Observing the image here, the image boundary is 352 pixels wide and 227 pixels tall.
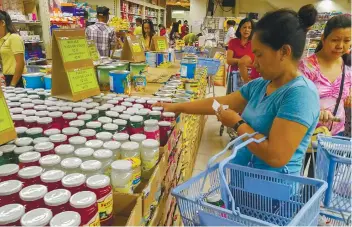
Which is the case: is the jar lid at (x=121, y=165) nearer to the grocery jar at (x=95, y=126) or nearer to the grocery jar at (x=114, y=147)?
the grocery jar at (x=114, y=147)

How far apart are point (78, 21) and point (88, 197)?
20.2 ft

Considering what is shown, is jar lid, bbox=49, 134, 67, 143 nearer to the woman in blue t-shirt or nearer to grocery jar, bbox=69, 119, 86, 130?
grocery jar, bbox=69, 119, 86, 130

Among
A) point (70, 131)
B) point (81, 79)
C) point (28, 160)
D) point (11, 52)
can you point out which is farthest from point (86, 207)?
point (11, 52)

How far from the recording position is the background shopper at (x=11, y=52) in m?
3.26

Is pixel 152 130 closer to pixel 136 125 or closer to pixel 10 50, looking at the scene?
pixel 136 125

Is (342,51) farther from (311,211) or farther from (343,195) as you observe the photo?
(311,211)

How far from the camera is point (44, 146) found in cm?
105

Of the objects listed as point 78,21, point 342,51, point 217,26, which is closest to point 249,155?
point 342,51

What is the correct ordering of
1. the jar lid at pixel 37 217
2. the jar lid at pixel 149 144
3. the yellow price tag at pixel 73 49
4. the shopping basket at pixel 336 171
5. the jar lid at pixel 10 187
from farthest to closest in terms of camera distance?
the yellow price tag at pixel 73 49 → the shopping basket at pixel 336 171 → the jar lid at pixel 149 144 → the jar lid at pixel 10 187 → the jar lid at pixel 37 217

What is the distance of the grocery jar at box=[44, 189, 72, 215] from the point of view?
2.40 feet

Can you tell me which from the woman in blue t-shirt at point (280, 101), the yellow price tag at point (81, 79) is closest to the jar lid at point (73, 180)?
the woman in blue t-shirt at point (280, 101)

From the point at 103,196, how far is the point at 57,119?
74cm

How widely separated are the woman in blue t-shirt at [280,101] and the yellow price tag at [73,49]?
3.53 ft

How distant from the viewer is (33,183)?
854 mm
